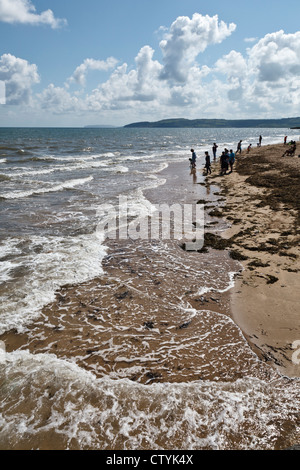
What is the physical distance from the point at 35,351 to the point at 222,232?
8.54 metres

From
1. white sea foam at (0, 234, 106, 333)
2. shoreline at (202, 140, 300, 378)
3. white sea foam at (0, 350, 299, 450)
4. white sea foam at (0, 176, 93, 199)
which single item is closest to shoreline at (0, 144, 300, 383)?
shoreline at (202, 140, 300, 378)

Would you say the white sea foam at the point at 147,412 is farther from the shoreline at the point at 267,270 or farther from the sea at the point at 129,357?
the shoreline at the point at 267,270

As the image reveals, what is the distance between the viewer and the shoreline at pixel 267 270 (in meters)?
5.44

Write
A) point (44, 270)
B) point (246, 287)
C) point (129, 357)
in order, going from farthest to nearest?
point (44, 270), point (246, 287), point (129, 357)

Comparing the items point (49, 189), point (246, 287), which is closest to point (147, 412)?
point (246, 287)

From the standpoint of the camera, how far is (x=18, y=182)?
2514cm

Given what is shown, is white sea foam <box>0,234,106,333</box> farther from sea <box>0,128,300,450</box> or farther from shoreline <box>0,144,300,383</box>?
shoreline <box>0,144,300,383</box>

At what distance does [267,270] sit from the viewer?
26.2 ft

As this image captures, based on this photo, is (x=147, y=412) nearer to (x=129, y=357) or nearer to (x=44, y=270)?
(x=129, y=357)

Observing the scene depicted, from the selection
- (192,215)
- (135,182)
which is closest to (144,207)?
(192,215)

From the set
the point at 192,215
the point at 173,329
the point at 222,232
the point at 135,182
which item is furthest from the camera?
the point at 135,182

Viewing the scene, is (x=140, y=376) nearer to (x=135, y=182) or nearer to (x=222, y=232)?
A: (x=222, y=232)

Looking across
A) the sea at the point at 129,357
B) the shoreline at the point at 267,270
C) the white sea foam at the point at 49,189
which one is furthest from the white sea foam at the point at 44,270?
the white sea foam at the point at 49,189
